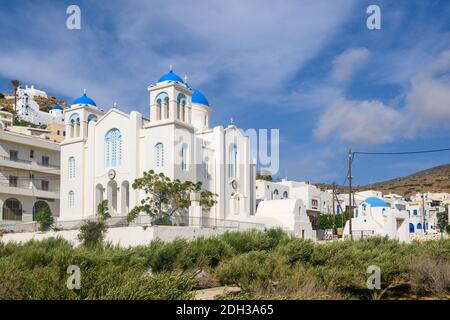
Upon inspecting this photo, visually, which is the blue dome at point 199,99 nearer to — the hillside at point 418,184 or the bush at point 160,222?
the bush at point 160,222

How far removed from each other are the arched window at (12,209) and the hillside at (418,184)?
263ft

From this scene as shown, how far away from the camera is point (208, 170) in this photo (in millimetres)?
43688

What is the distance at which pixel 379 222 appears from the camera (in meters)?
46.2

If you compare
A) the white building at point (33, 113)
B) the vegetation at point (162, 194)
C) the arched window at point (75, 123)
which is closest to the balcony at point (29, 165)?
the arched window at point (75, 123)

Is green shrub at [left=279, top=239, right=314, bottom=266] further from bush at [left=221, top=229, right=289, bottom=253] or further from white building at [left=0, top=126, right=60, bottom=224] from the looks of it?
white building at [left=0, top=126, right=60, bottom=224]

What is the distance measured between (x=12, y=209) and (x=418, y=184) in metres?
111

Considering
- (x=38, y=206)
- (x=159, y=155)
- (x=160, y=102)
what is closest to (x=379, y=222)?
(x=159, y=155)

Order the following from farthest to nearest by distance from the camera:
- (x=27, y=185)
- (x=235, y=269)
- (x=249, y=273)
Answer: (x=27, y=185), (x=235, y=269), (x=249, y=273)

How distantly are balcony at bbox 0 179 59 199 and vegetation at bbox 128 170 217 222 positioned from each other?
15072 millimetres

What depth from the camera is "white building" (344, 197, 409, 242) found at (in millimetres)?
45031

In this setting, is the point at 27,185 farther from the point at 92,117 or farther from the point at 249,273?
the point at 249,273

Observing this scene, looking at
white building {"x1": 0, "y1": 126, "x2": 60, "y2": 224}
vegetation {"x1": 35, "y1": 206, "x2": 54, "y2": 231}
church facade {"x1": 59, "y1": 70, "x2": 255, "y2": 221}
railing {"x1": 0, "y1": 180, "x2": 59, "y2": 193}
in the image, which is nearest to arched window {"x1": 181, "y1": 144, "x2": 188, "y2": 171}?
church facade {"x1": 59, "y1": 70, "x2": 255, "y2": 221}
